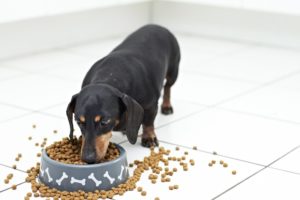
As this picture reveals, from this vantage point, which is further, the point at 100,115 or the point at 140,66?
the point at 140,66

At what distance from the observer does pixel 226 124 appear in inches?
116

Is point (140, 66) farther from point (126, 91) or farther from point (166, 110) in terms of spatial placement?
Answer: point (166, 110)

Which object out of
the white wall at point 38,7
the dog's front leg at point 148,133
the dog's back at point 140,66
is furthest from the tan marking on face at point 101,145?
the white wall at point 38,7

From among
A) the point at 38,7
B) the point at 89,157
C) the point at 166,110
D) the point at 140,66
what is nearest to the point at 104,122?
the point at 89,157

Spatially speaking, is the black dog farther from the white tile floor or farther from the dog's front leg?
the white tile floor

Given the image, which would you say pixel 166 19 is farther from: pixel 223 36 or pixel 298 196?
pixel 298 196

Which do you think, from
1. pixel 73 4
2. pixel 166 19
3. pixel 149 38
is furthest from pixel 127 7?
pixel 149 38

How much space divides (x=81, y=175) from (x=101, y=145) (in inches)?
4.7

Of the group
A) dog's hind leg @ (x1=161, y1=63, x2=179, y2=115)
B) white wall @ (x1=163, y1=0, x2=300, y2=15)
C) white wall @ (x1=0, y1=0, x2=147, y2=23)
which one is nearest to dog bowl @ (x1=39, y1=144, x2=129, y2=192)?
dog's hind leg @ (x1=161, y1=63, x2=179, y2=115)

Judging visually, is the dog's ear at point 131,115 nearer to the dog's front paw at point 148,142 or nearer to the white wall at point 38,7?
the dog's front paw at point 148,142

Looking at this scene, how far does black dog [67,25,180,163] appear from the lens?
7.13ft

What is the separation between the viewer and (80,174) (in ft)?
7.00

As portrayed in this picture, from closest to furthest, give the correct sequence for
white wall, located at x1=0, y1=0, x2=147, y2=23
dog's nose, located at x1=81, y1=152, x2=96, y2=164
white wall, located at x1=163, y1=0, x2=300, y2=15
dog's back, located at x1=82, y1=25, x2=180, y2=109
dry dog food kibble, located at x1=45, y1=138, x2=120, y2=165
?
dog's nose, located at x1=81, y1=152, x2=96, y2=164 → dry dog food kibble, located at x1=45, y1=138, x2=120, y2=165 → dog's back, located at x1=82, y1=25, x2=180, y2=109 → white wall, located at x1=0, y1=0, x2=147, y2=23 → white wall, located at x1=163, y1=0, x2=300, y2=15

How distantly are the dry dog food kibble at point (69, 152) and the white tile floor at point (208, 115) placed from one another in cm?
14
